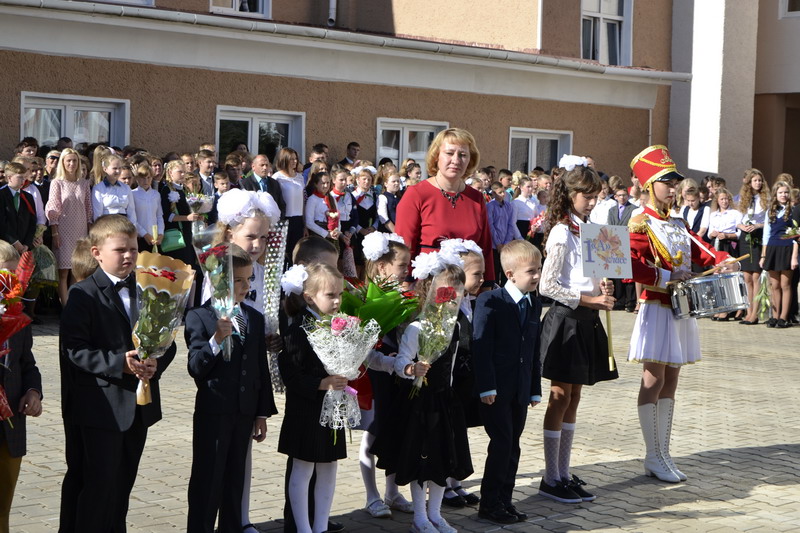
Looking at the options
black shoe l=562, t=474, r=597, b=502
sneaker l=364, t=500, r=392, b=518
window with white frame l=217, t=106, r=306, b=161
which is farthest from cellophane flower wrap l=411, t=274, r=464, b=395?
window with white frame l=217, t=106, r=306, b=161

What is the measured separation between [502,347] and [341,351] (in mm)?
1207

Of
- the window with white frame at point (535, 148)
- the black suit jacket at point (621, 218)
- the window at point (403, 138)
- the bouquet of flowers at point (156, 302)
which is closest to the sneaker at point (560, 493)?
the black suit jacket at point (621, 218)

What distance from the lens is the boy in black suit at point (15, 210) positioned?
12.0m

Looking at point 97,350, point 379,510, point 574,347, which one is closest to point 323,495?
point 379,510

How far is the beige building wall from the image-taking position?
48.4 feet

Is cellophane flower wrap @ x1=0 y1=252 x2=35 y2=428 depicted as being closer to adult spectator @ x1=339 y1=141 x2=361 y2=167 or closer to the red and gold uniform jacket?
the red and gold uniform jacket

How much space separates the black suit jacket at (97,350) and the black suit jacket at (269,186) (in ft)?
28.8

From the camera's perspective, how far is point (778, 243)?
51.3 ft

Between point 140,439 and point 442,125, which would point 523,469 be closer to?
point 140,439

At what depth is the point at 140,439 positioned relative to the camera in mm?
5164

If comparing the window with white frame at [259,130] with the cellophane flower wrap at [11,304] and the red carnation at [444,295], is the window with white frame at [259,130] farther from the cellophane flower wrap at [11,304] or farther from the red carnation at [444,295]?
the cellophane flower wrap at [11,304]

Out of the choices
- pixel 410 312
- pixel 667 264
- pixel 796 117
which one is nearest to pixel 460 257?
pixel 410 312

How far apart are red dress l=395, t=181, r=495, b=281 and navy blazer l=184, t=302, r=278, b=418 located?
1.66 m

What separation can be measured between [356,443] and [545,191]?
436 inches
